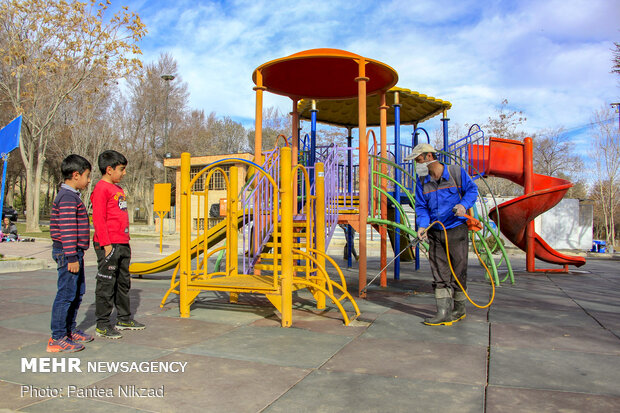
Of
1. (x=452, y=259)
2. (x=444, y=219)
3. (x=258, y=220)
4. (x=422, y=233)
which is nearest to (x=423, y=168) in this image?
(x=444, y=219)

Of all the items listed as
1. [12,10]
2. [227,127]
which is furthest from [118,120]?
[227,127]

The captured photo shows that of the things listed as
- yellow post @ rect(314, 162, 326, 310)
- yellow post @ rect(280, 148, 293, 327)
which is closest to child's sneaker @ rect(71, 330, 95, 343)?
yellow post @ rect(280, 148, 293, 327)

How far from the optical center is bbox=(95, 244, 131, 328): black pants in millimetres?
4336

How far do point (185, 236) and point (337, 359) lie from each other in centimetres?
245

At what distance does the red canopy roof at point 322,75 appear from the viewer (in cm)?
728

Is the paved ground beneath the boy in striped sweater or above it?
beneath

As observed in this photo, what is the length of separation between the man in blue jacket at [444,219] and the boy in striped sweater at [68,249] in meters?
3.24

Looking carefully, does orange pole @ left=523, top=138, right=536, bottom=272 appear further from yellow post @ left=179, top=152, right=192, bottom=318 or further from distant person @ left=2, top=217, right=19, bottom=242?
distant person @ left=2, top=217, right=19, bottom=242

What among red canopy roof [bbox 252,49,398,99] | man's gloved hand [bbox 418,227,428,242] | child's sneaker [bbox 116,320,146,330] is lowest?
child's sneaker [bbox 116,320,146,330]

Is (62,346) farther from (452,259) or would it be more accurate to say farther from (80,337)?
(452,259)

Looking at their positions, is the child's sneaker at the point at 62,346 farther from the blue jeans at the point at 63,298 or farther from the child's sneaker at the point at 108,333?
the child's sneaker at the point at 108,333

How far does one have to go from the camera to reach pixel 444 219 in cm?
503

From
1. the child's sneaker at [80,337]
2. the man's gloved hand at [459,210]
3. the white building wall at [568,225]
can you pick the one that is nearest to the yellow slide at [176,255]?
the child's sneaker at [80,337]

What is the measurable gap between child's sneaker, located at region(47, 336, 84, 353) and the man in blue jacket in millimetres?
3399
